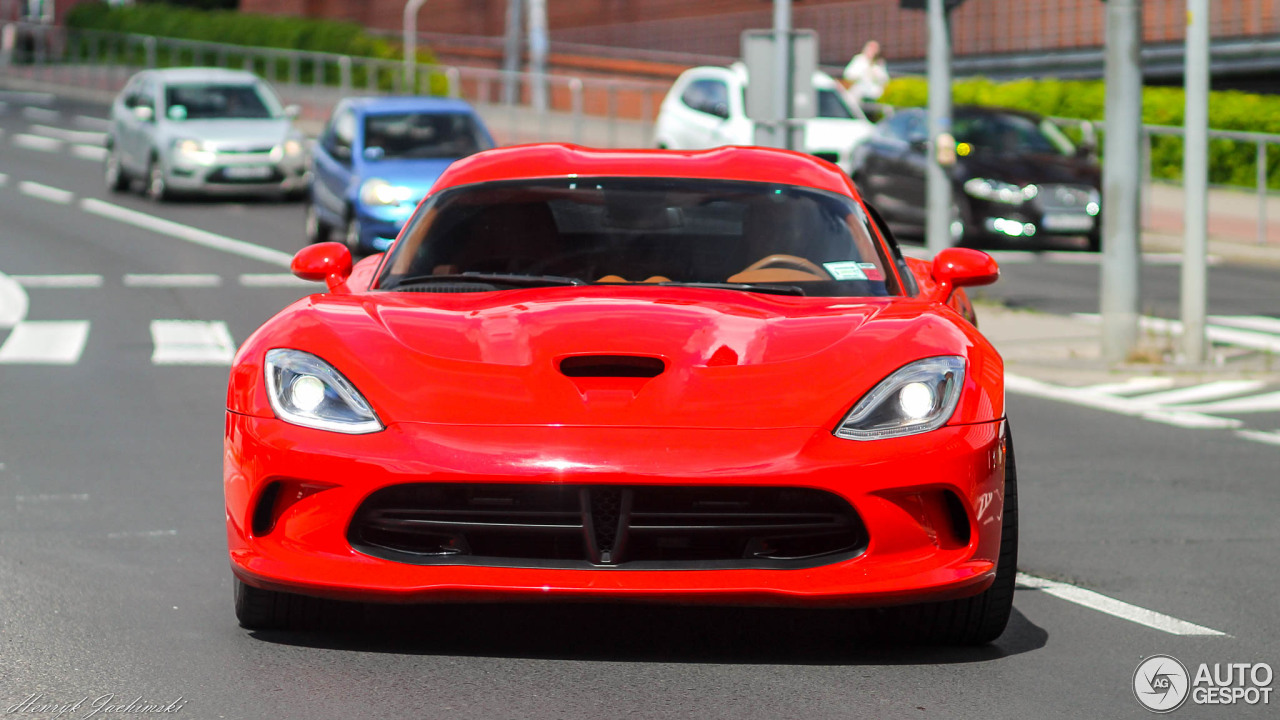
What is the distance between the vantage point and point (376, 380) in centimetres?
545

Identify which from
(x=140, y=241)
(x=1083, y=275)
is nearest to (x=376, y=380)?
(x=1083, y=275)

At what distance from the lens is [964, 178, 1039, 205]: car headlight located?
22.5 meters

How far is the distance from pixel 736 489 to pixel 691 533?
0.53 feet

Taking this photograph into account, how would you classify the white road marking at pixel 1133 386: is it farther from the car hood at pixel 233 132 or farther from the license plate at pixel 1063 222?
the car hood at pixel 233 132

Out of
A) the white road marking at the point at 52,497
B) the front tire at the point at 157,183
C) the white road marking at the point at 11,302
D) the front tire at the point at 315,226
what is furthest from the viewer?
the front tire at the point at 157,183

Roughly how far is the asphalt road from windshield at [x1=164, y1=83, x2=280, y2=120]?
1674cm

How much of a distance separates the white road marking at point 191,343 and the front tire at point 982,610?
27.6 feet

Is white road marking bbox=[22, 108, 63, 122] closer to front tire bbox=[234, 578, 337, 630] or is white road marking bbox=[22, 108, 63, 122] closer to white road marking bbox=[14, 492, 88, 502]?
white road marking bbox=[14, 492, 88, 502]

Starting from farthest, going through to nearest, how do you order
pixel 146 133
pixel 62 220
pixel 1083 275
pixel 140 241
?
pixel 146 133
pixel 62 220
pixel 140 241
pixel 1083 275

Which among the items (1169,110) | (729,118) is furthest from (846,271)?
(1169,110)

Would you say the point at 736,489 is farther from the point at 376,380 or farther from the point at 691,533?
the point at 376,380

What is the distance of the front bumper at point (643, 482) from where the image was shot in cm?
524

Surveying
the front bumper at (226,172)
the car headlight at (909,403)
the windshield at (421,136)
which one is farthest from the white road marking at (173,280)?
the car headlight at (909,403)

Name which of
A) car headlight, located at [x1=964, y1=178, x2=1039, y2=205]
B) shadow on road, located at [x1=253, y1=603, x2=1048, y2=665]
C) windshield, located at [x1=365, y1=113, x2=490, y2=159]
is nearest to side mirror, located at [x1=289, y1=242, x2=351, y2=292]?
shadow on road, located at [x1=253, y1=603, x2=1048, y2=665]
